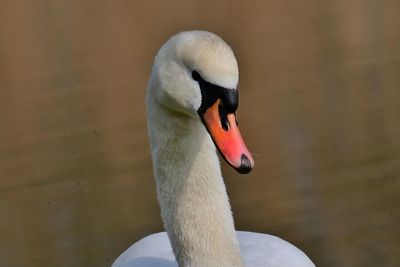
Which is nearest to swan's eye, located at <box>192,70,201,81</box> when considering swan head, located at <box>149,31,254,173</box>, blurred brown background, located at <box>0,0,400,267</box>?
swan head, located at <box>149,31,254,173</box>

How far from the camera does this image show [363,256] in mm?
3520

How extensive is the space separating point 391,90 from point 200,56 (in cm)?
154

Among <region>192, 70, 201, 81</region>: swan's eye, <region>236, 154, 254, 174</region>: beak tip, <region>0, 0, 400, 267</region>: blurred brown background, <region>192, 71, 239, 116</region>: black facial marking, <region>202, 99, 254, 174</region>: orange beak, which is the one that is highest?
<region>192, 70, 201, 81</region>: swan's eye

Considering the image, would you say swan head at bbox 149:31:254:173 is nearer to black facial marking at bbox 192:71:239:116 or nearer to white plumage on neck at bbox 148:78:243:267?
black facial marking at bbox 192:71:239:116

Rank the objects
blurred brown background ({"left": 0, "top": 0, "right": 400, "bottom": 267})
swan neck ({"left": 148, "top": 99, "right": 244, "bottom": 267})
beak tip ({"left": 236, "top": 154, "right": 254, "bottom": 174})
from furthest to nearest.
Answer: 1. blurred brown background ({"left": 0, "top": 0, "right": 400, "bottom": 267})
2. swan neck ({"left": 148, "top": 99, "right": 244, "bottom": 267})
3. beak tip ({"left": 236, "top": 154, "right": 254, "bottom": 174})

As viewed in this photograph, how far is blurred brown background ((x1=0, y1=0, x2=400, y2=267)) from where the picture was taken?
10.9 feet

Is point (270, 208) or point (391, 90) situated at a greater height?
point (391, 90)

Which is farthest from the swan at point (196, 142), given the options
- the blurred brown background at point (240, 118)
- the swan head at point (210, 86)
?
the blurred brown background at point (240, 118)

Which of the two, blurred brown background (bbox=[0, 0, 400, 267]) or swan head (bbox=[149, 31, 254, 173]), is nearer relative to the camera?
swan head (bbox=[149, 31, 254, 173])

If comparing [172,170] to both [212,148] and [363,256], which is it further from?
[363,256]

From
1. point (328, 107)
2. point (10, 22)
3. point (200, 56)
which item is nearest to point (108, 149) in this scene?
point (10, 22)

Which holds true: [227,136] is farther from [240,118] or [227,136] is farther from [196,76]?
[240,118]

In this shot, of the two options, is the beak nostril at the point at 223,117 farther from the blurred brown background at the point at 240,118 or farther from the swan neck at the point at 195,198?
the blurred brown background at the point at 240,118

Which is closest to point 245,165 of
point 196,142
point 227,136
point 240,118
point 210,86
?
point 227,136
